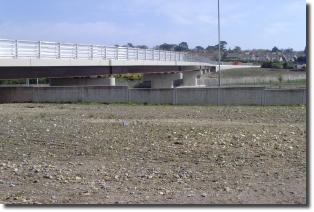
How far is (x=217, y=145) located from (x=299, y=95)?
79.4 ft

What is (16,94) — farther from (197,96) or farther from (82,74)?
(197,96)

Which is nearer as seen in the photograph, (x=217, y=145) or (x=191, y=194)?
(x=191, y=194)

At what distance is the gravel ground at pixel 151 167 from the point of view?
8766mm

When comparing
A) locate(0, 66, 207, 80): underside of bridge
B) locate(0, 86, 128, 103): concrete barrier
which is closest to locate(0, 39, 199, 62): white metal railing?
locate(0, 66, 207, 80): underside of bridge

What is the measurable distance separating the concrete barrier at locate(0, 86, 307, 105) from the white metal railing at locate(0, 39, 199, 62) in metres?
3.13

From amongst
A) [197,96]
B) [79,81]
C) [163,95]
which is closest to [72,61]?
[163,95]

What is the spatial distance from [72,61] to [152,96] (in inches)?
249

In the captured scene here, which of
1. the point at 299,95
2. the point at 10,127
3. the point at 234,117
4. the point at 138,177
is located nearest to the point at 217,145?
the point at 138,177

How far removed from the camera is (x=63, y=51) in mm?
38156

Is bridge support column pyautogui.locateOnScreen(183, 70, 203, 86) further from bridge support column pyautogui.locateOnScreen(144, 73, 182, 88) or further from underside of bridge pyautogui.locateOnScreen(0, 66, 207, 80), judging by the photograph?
underside of bridge pyautogui.locateOnScreen(0, 66, 207, 80)

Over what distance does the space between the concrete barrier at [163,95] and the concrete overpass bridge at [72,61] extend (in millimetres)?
1684

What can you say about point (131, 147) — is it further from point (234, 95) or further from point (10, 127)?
point (234, 95)

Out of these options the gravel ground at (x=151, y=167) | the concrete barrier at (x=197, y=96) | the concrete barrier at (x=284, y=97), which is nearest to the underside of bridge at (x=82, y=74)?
the concrete barrier at (x=197, y=96)

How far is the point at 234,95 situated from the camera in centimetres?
3916
